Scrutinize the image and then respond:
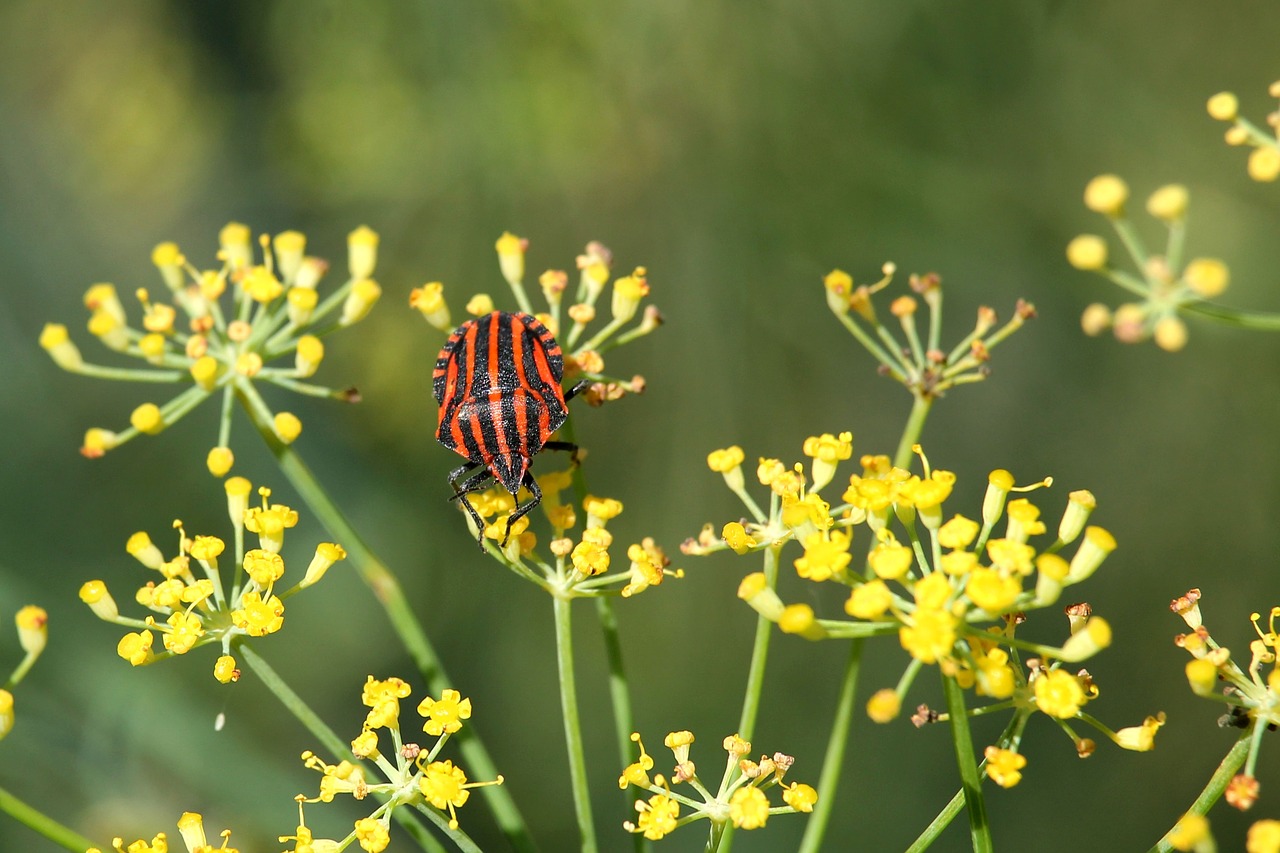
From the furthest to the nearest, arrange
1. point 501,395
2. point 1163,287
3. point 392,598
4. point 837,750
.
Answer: point 501,395 → point 392,598 → point 837,750 → point 1163,287

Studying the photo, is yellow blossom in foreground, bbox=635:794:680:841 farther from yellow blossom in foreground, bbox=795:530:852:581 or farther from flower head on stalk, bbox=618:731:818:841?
yellow blossom in foreground, bbox=795:530:852:581

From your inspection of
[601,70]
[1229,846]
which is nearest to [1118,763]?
[1229,846]

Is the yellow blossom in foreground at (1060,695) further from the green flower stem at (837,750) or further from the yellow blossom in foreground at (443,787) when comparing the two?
the yellow blossom in foreground at (443,787)

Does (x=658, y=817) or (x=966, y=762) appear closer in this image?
(x=966, y=762)

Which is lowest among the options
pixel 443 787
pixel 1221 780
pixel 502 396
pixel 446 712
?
pixel 1221 780

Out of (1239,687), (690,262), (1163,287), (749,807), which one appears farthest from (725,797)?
(690,262)

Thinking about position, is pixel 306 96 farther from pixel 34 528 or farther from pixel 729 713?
pixel 729 713

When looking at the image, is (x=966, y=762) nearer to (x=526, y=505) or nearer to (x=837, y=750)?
(x=837, y=750)
